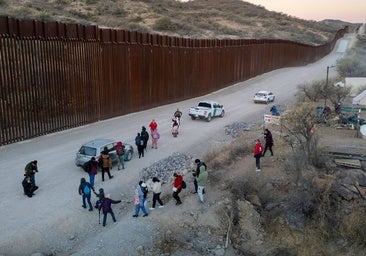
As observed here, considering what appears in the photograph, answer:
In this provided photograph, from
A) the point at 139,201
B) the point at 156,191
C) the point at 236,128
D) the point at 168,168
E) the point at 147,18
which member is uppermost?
the point at 147,18

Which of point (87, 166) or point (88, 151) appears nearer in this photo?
point (87, 166)

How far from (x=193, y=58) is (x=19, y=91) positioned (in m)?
20.2

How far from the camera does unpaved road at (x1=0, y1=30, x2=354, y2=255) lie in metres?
12.5

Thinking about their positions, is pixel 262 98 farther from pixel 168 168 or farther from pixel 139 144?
pixel 168 168

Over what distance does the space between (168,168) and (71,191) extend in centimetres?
468

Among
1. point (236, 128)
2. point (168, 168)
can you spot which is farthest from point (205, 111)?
point (168, 168)

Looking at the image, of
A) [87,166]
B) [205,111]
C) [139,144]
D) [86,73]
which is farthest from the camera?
[205,111]

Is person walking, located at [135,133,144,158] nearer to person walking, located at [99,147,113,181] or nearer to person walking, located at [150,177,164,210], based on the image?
person walking, located at [99,147,113,181]

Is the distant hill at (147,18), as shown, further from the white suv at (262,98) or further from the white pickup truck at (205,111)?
the white suv at (262,98)

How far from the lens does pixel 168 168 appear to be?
18.7m

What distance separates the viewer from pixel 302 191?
1535 cm

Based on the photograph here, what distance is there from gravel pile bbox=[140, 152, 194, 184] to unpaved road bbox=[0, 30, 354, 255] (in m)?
0.50

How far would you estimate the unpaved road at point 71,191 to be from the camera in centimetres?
1248

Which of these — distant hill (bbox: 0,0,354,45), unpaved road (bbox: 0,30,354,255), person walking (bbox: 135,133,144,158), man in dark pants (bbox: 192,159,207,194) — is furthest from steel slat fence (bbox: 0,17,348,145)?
distant hill (bbox: 0,0,354,45)
